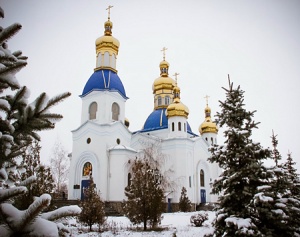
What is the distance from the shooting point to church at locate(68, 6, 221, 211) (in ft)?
83.1

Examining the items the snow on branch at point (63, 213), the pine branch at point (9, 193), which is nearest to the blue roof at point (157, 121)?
the snow on branch at point (63, 213)

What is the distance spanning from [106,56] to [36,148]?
2252 cm

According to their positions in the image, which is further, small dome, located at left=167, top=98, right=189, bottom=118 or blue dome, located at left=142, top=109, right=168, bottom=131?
blue dome, located at left=142, top=109, right=168, bottom=131

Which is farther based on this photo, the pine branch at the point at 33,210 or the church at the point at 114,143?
the church at the point at 114,143

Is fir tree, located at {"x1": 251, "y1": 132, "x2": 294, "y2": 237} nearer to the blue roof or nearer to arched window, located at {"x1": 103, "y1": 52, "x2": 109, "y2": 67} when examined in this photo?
arched window, located at {"x1": 103, "y1": 52, "x2": 109, "y2": 67}

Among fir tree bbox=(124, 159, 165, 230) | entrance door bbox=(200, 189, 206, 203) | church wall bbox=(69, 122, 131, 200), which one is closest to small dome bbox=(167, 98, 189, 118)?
church wall bbox=(69, 122, 131, 200)

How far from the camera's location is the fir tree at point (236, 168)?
6.70 meters

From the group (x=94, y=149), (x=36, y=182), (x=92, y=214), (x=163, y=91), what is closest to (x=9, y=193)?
(x=36, y=182)

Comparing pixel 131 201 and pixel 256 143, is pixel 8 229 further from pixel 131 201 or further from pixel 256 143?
pixel 131 201

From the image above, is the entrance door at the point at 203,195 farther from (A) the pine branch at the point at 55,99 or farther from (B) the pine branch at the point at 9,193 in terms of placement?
(B) the pine branch at the point at 9,193

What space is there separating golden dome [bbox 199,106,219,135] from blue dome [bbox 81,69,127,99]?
49.5 feet

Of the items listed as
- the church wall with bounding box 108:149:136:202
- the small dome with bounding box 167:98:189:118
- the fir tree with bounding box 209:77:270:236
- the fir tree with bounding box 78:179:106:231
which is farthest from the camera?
the small dome with bounding box 167:98:189:118

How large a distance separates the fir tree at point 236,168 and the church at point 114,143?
693 inches

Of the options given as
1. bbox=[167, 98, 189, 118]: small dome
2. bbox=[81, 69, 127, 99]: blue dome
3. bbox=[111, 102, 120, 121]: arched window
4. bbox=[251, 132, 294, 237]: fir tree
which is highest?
bbox=[81, 69, 127, 99]: blue dome
